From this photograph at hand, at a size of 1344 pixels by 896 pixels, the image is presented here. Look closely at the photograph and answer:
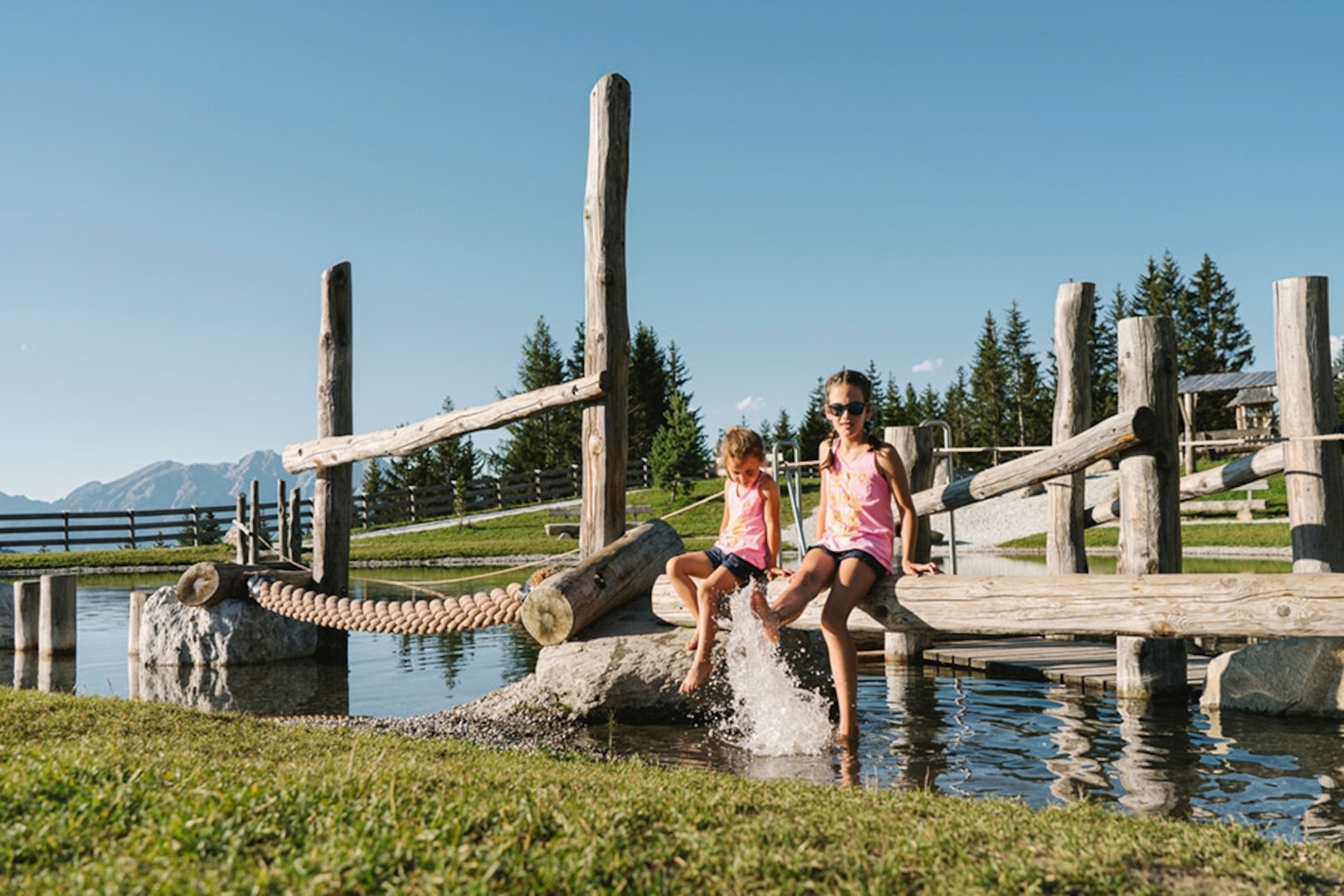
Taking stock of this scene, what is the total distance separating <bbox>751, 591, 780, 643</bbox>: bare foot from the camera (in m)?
7.51

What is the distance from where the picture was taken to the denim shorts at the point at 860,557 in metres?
7.34

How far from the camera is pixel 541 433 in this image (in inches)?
2149

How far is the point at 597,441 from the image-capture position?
34.0 feet

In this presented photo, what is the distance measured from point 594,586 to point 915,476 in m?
3.94

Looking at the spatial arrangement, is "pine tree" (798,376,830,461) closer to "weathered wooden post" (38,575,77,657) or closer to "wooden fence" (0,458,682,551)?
"wooden fence" (0,458,682,551)

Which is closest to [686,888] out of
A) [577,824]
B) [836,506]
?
[577,824]

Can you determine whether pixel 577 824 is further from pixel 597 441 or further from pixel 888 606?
pixel 597 441

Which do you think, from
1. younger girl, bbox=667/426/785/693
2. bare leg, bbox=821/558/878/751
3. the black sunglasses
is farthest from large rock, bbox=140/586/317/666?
the black sunglasses

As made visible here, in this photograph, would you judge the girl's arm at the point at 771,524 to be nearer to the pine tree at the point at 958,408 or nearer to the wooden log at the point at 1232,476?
the wooden log at the point at 1232,476

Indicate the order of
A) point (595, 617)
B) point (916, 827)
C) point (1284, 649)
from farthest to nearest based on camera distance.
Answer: point (595, 617) → point (1284, 649) → point (916, 827)

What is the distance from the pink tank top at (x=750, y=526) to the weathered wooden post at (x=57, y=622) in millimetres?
9437

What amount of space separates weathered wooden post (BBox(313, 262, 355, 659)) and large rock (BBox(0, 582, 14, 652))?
4.49 meters

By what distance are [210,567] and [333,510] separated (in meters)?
1.49

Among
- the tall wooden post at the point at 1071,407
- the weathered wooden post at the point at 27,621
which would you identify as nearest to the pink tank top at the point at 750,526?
the tall wooden post at the point at 1071,407
